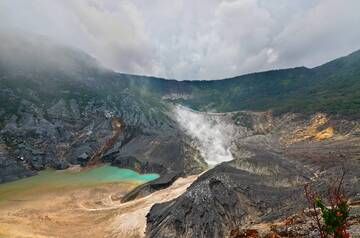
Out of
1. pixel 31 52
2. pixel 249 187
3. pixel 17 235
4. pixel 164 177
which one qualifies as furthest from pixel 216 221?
pixel 31 52

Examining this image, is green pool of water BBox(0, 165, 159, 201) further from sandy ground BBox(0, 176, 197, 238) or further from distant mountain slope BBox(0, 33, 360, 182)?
sandy ground BBox(0, 176, 197, 238)

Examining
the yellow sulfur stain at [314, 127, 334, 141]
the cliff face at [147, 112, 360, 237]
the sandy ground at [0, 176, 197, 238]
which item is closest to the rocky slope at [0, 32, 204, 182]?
the sandy ground at [0, 176, 197, 238]

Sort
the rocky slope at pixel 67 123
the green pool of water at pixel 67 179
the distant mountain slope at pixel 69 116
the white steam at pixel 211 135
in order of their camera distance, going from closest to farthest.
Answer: the green pool of water at pixel 67 179, the rocky slope at pixel 67 123, the distant mountain slope at pixel 69 116, the white steam at pixel 211 135

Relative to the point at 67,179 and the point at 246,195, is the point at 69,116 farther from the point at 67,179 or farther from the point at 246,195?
the point at 246,195

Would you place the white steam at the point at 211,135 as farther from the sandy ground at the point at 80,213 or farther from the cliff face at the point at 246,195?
the cliff face at the point at 246,195

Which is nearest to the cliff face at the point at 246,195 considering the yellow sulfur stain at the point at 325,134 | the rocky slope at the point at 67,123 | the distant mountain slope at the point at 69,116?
the rocky slope at the point at 67,123

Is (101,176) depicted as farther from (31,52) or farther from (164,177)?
(31,52)
